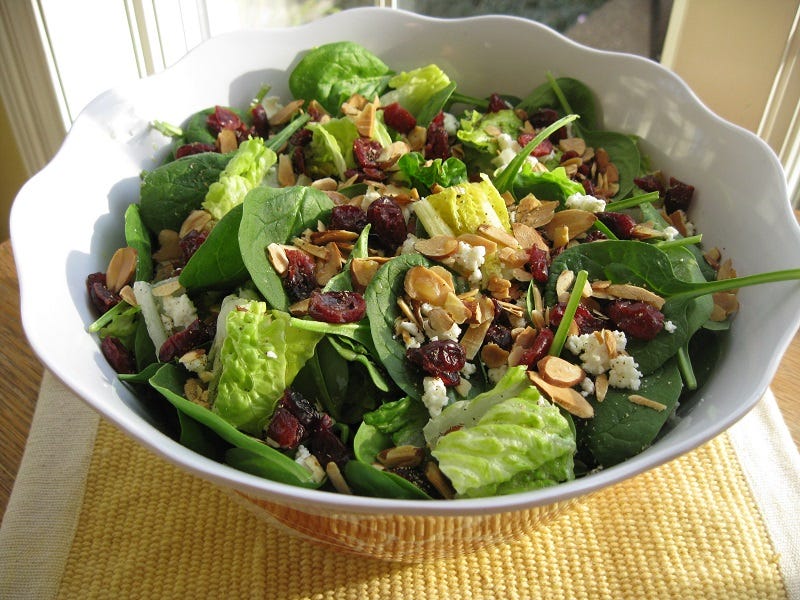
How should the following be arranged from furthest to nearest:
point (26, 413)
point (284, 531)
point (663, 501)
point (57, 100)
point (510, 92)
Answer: point (57, 100)
point (510, 92)
point (26, 413)
point (663, 501)
point (284, 531)

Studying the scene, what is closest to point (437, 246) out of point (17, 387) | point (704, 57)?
point (17, 387)

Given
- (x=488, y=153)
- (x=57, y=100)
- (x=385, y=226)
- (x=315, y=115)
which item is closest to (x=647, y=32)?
(x=488, y=153)

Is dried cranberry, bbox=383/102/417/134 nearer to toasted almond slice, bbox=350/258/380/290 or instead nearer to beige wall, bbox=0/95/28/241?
toasted almond slice, bbox=350/258/380/290

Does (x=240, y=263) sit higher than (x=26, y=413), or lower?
higher

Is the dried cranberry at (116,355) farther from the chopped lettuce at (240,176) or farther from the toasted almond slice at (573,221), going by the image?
the toasted almond slice at (573,221)

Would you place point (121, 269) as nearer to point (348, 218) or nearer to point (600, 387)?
point (348, 218)

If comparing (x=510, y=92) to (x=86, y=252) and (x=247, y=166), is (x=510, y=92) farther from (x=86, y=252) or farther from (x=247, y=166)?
(x=86, y=252)
